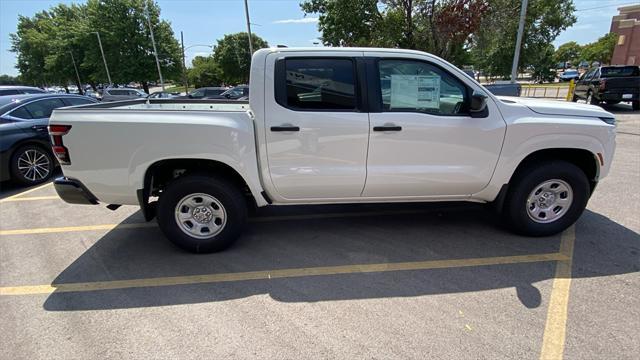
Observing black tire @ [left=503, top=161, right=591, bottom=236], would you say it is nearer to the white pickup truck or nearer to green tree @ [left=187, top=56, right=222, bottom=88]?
the white pickup truck

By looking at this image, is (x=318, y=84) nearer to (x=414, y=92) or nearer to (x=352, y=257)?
(x=414, y=92)

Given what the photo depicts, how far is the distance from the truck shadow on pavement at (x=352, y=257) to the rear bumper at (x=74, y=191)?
25.5 inches

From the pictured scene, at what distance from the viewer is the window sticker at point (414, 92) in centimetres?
335

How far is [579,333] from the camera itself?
2402mm

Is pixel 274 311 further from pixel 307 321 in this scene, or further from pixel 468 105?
pixel 468 105

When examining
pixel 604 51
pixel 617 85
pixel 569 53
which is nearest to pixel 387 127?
pixel 617 85

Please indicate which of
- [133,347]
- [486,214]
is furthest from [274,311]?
[486,214]

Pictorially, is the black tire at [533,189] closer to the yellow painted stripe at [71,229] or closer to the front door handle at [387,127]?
the front door handle at [387,127]

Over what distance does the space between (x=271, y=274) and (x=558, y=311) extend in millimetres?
2332

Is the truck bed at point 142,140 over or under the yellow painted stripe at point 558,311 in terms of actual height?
over

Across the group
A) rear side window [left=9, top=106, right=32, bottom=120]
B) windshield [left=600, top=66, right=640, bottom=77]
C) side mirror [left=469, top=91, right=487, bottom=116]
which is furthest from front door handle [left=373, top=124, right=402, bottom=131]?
windshield [left=600, top=66, right=640, bottom=77]

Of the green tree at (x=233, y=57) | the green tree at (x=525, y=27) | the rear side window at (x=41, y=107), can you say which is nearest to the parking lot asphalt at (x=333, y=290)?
the rear side window at (x=41, y=107)

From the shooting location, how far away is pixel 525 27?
85.7ft

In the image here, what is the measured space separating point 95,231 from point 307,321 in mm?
3146
